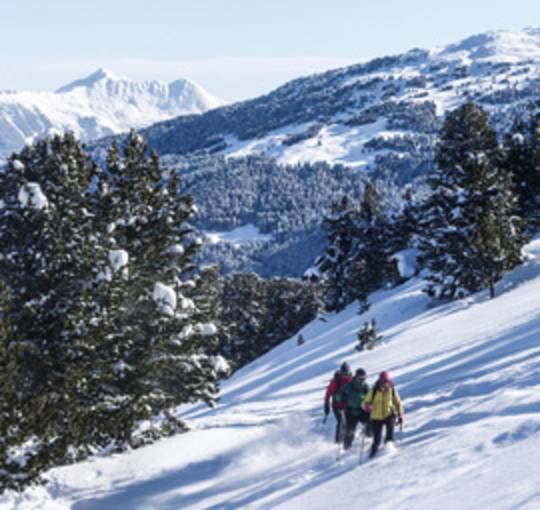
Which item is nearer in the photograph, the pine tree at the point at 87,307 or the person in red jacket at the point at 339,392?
the person in red jacket at the point at 339,392

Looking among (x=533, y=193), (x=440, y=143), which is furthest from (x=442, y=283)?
(x=533, y=193)

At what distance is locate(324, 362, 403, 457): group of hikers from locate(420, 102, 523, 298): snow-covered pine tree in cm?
1841

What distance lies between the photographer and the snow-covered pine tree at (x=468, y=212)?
3250 cm

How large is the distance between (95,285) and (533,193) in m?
36.7

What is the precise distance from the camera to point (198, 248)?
22.4m

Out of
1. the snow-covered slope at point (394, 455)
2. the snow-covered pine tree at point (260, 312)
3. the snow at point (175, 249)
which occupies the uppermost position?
the snow at point (175, 249)

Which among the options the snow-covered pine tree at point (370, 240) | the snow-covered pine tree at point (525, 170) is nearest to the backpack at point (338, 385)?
the snow-covered pine tree at point (525, 170)

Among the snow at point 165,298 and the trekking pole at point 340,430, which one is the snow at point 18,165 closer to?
the snow at point 165,298

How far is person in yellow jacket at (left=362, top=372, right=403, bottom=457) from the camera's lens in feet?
45.5

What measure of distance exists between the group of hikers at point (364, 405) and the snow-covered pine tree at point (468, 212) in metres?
18.4

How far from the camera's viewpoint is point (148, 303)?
2031cm

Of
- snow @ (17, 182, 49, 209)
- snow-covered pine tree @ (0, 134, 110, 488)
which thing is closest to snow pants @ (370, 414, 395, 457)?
snow-covered pine tree @ (0, 134, 110, 488)

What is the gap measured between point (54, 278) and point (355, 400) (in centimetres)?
907

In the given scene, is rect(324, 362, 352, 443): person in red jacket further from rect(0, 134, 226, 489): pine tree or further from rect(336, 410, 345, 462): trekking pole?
rect(0, 134, 226, 489): pine tree
